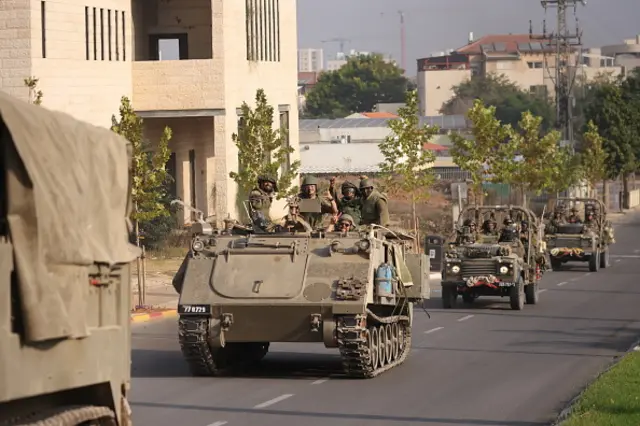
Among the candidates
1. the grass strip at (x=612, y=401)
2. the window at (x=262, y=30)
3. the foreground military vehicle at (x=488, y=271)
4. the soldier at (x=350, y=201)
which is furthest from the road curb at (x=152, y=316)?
the window at (x=262, y=30)

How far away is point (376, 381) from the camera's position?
19609mm

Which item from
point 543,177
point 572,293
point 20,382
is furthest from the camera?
point 543,177

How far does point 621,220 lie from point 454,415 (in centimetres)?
6523

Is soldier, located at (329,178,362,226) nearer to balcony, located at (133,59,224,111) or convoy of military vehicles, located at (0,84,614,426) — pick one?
convoy of military vehicles, located at (0,84,614,426)

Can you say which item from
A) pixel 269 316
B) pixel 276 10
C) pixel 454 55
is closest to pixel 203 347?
pixel 269 316

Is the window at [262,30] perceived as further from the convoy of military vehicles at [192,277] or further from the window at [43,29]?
the convoy of military vehicles at [192,277]

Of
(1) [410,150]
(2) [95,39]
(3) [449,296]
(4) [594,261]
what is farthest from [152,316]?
(1) [410,150]

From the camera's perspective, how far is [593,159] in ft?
258

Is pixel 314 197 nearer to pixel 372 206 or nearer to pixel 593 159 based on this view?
pixel 372 206

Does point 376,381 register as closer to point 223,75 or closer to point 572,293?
point 572,293

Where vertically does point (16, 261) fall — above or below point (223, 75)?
below

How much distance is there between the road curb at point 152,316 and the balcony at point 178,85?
Answer: 53.8ft

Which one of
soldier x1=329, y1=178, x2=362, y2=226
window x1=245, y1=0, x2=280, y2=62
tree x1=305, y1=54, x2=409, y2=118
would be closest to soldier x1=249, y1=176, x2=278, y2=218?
soldier x1=329, y1=178, x2=362, y2=226

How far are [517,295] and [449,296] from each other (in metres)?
1.66
